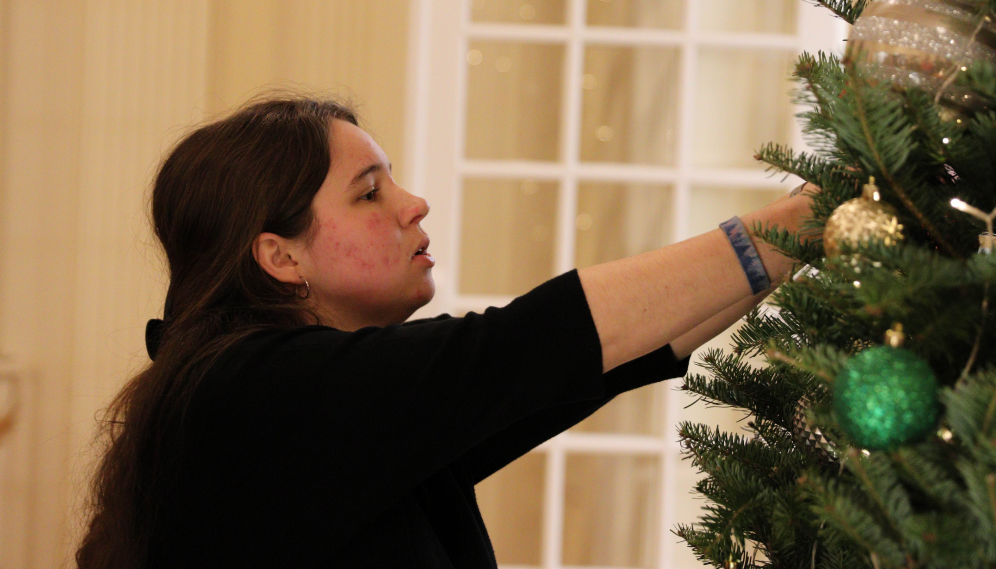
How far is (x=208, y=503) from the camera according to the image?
0.91 meters

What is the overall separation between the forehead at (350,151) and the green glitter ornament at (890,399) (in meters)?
0.79

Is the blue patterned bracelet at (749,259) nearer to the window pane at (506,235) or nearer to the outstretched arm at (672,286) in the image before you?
the outstretched arm at (672,286)

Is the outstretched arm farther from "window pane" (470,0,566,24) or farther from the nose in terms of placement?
"window pane" (470,0,566,24)

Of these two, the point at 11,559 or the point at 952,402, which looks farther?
the point at 11,559

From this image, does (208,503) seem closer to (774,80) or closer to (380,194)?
(380,194)

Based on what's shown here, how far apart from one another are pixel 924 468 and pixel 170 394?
0.79 meters

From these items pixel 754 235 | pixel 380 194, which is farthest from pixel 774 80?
pixel 754 235

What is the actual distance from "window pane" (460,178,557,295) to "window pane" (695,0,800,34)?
686 millimetres

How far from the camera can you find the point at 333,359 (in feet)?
2.73

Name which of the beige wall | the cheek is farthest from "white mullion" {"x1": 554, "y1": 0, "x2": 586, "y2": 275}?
the cheek

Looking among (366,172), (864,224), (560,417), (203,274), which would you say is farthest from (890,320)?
(203,274)

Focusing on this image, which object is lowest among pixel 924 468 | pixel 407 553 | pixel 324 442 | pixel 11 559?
pixel 11 559

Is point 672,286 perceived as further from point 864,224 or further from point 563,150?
point 563,150

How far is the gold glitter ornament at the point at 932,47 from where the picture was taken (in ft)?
1.77
